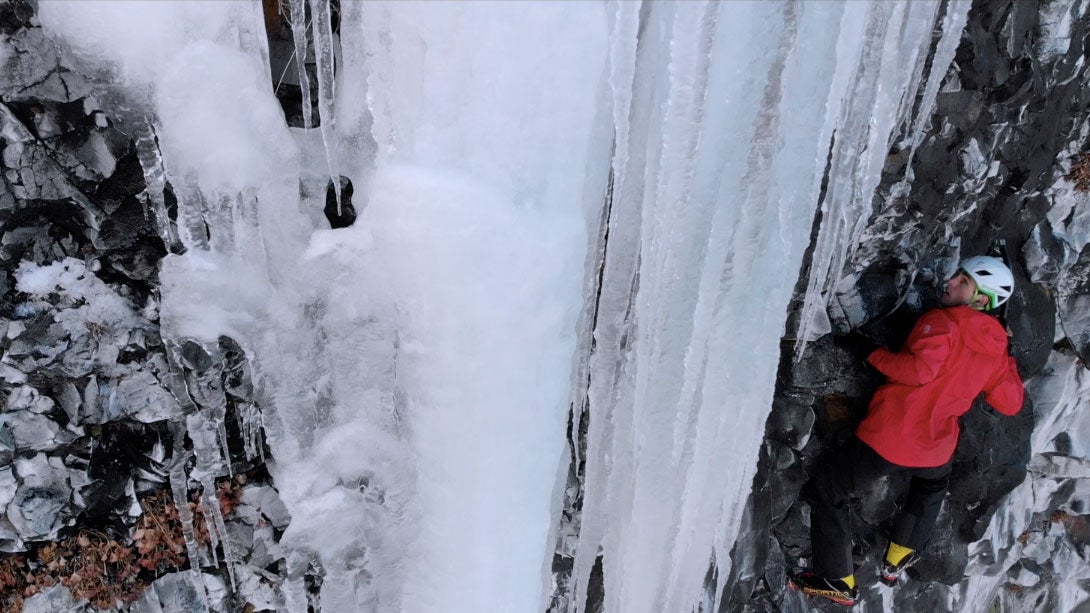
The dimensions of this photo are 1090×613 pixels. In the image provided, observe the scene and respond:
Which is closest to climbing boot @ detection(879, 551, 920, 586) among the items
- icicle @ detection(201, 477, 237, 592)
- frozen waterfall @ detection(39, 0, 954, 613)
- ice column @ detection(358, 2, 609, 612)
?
frozen waterfall @ detection(39, 0, 954, 613)

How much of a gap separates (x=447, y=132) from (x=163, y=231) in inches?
49.1

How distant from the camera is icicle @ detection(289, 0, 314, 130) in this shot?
229 centimetres

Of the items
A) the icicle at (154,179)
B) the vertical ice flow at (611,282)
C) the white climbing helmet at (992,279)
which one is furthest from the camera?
the white climbing helmet at (992,279)

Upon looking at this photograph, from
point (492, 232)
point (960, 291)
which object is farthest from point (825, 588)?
point (492, 232)

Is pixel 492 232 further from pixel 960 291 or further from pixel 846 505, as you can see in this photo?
pixel 846 505

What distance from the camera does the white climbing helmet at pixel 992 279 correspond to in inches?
133

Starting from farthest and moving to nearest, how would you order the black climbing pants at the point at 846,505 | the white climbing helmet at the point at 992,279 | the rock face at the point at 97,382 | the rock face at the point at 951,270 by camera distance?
1. the black climbing pants at the point at 846,505
2. the white climbing helmet at the point at 992,279
3. the rock face at the point at 951,270
4. the rock face at the point at 97,382

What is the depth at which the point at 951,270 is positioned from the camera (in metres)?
3.68

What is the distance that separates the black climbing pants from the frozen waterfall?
1297 millimetres

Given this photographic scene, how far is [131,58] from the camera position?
2082 mm

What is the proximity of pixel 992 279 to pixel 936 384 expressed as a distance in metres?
0.63

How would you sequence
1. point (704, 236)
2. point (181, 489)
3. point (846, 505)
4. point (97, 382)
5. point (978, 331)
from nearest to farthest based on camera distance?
point (704, 236) → point (97, 382) → point (181, 489) → point (978, 331) → point (846, 505)

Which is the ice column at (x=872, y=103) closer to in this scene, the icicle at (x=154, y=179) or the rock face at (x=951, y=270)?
the rock face at (x=951, y=270)

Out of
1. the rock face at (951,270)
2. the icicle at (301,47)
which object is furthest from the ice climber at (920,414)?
the icicle at (301,47)
